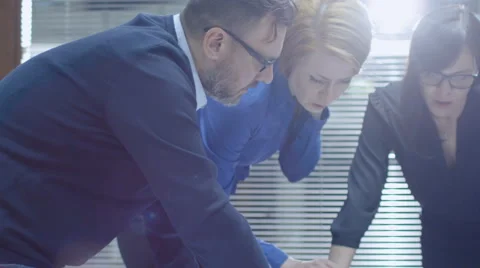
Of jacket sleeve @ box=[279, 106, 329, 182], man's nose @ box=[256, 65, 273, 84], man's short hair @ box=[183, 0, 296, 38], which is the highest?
man's short hair @ box=[183, 0, 296, 38]

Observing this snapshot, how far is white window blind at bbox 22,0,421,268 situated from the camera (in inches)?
38.4

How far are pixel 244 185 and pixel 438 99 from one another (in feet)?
1.24

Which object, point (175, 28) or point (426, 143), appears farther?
point (426, 143)

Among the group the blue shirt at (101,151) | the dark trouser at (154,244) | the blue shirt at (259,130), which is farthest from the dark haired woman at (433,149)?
the blue shirt at (101,151)

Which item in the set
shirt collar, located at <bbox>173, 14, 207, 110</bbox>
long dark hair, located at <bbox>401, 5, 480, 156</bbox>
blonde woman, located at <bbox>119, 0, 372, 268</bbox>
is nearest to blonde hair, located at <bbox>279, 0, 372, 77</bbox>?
blonde woman, located at <bbox>119, 0, 372, 268</bbox>

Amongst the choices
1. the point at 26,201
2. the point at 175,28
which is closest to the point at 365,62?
the point at 175,28

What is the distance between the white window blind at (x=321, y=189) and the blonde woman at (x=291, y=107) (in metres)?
0.04

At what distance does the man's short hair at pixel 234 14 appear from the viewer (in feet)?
2.23

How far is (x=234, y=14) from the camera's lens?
0.68 m

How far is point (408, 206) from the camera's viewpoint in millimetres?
982

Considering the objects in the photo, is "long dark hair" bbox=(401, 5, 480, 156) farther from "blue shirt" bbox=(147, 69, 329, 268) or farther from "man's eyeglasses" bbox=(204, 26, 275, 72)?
"man's eyeglasses" bbox=(204, 26, 275, 72)

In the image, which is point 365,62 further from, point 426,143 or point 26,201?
point 26,201

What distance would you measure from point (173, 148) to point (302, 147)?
47 centimetres

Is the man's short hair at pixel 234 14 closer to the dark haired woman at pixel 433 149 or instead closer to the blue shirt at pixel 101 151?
the blue shirt at pixel 101 151
